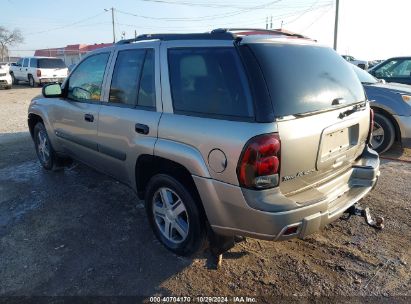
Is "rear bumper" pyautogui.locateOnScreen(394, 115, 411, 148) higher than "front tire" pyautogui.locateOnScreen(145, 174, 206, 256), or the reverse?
"rear bumper" pyautogui.locateOnScreen(394, 115, 411, 148)

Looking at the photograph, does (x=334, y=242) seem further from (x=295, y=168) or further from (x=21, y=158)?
(x=21, y=158)

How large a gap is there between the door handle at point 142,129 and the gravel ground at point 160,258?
110cm

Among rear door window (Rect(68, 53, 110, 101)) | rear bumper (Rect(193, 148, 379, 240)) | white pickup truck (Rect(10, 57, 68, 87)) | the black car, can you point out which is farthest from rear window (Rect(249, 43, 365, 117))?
white pickup truck (Rect(10, 57, 68, 87))

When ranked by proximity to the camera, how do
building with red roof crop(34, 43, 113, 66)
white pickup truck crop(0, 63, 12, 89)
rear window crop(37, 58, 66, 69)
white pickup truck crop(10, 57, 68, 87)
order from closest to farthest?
white pickup truck crop(0, 63, 12, 89) < white pickup truck crop(10, 57, 68, 87) < rear window crop(37, 58, 66, 69) < building with red roof crop(34, 43, 113, 66)

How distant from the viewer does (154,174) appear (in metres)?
3.43

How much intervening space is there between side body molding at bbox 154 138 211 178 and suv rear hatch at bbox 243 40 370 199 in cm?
60

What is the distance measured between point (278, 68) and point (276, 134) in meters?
0.52

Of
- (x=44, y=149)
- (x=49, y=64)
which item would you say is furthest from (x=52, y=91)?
(x=49, y=64)

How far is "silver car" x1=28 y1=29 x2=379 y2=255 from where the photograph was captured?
2.48 metres

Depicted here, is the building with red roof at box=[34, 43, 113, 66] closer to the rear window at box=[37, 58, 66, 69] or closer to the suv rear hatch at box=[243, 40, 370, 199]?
the rear window at box=[37, 58, 66, 69]

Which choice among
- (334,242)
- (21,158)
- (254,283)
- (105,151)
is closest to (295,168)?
(254,283)

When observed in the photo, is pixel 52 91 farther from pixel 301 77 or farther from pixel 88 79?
pixel 301 77

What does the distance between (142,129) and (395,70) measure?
26.6 feet

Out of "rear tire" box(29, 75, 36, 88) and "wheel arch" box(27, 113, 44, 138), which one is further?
"rear tire" box(29, 75, 36, 88)
